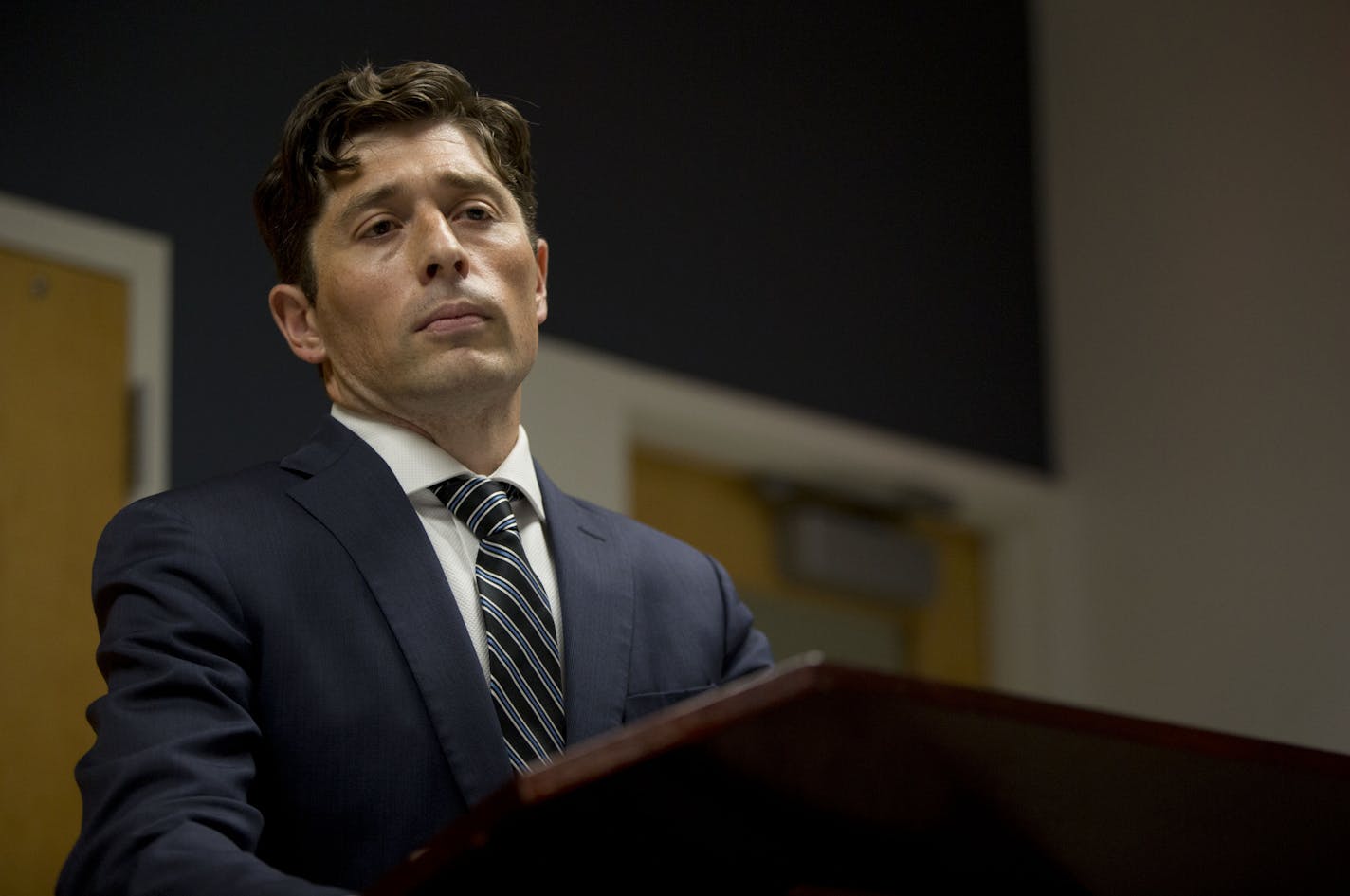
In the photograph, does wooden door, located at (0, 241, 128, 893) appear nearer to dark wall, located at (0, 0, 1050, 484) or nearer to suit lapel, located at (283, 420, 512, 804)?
dark wall, located at (0, 0, 1050, 484)

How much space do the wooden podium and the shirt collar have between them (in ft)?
2.14

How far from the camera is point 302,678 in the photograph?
1461 millimetres

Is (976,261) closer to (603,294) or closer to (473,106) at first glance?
(603,294)

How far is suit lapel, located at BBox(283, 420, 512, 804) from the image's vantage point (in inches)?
57.1

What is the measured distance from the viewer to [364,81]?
70.9 inches

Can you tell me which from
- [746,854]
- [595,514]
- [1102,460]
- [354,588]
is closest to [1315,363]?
[1102,460]

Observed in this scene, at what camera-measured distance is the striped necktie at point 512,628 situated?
150cm

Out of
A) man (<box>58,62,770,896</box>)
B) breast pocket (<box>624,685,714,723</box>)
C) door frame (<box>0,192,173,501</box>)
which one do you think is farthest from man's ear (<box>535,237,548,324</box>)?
door frame (<box>0,192,173,501</box>)

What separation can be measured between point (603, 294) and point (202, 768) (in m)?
2.38

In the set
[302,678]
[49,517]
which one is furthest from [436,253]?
[49,517]

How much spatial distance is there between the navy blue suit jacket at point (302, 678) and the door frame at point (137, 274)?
4.07ft

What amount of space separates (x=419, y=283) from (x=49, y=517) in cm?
128

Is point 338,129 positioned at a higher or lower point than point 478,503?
higher

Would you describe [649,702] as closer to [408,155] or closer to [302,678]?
[302,678]
